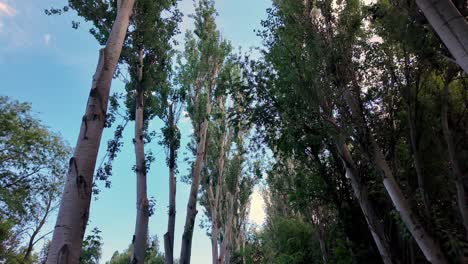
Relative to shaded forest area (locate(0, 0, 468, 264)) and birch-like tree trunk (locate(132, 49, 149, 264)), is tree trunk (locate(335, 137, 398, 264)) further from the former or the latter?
birch-like tree trunk (locate(132, 49, 149, 264))

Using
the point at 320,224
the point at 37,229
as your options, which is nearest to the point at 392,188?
the point at 320,224

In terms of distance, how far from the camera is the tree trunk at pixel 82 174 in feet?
6.43

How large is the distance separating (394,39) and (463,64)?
11.4ft

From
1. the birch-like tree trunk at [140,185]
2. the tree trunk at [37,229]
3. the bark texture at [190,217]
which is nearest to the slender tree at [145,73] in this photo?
the birch-like tree trunk at [140,185]

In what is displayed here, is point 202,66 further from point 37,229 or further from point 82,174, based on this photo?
point 37,229

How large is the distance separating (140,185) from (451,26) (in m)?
5.79

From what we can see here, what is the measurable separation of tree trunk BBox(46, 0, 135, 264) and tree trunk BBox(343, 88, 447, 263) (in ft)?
15.1

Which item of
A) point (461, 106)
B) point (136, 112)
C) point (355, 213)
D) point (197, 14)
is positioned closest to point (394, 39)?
point (461, 106)

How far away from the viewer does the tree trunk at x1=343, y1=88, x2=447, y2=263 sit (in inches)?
194

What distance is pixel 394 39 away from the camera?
5.57 m

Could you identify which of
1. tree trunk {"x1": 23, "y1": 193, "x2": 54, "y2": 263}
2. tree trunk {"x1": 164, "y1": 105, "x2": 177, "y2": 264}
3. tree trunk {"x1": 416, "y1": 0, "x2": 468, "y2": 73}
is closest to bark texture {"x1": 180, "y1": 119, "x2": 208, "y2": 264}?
tree trunk {"x1": 164, "y1": 105, "x2": 177, "y2": 264}

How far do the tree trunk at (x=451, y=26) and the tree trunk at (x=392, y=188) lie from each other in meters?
3.33

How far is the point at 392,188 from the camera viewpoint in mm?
5340

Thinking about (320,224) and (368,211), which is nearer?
(368,211)
